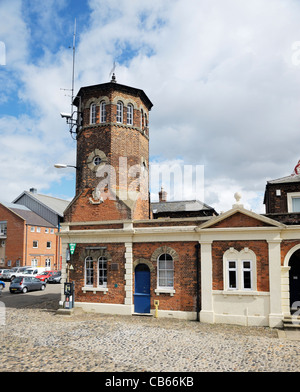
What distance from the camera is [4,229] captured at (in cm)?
4550

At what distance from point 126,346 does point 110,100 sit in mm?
14176

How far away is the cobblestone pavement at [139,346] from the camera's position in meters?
9.78

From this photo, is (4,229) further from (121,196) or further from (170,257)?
(170,257)

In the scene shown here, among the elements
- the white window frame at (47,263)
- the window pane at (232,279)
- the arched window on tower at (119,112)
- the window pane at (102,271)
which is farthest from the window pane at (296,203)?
the white window frame at (47,263)

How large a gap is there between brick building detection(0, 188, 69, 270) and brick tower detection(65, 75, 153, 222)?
27.8 m

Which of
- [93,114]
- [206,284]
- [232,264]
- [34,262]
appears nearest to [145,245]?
[206,284]

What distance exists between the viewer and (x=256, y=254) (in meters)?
15.2

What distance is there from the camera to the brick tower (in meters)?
19.0

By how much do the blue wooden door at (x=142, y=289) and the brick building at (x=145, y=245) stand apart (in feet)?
0.17

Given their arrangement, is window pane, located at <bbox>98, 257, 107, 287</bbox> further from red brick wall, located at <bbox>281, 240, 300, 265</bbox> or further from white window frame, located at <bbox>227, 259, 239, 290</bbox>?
red brick wall, located at <bbox>281, 240, 300, 265</bbox>

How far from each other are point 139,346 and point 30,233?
3718 centimetres

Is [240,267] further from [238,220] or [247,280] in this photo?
[238,220]

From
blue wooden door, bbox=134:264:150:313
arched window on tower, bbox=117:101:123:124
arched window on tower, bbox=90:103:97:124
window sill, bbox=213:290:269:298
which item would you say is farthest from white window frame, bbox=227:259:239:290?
arched window on tower, bbox=90:103:97:124

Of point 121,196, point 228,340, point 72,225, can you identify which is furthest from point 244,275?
point 72,225
